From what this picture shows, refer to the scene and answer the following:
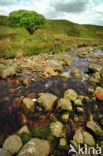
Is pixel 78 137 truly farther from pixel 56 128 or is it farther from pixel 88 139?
pixel 56 128

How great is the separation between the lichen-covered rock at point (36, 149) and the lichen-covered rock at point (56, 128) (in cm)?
65

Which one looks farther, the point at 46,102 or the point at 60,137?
the point at 46,102

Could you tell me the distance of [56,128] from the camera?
15.6ft

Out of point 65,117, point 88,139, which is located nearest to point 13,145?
point 65,117

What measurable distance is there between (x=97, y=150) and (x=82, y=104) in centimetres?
285

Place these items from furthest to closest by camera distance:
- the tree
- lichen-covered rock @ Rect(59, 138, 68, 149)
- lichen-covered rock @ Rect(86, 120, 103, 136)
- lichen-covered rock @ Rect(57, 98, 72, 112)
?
the tree, lichen-covered rock @ Rect(57, 98, 72, 112), lichen-covered rock @ Rect(86, 120, 103, 136), lichen-covered rock @ Rect(59, 138, 68, 149)

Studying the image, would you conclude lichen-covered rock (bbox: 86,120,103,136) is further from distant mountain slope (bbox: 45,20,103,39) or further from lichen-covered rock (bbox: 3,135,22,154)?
distant mountain slope (bbox: 45,20,103,39)

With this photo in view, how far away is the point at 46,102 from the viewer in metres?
6.02

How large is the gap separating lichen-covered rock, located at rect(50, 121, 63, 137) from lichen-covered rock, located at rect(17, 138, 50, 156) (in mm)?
651

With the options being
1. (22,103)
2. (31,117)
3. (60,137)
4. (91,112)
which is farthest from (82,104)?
(22,103)

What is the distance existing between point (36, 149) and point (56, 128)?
1.48m

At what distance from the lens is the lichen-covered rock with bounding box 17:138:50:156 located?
3366 mm

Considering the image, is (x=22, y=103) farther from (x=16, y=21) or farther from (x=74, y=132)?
Answer: (x=16, y=21)

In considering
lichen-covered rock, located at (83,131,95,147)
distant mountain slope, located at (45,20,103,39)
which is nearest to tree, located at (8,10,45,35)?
distant mountain slope, located at (45,20,103,39)
